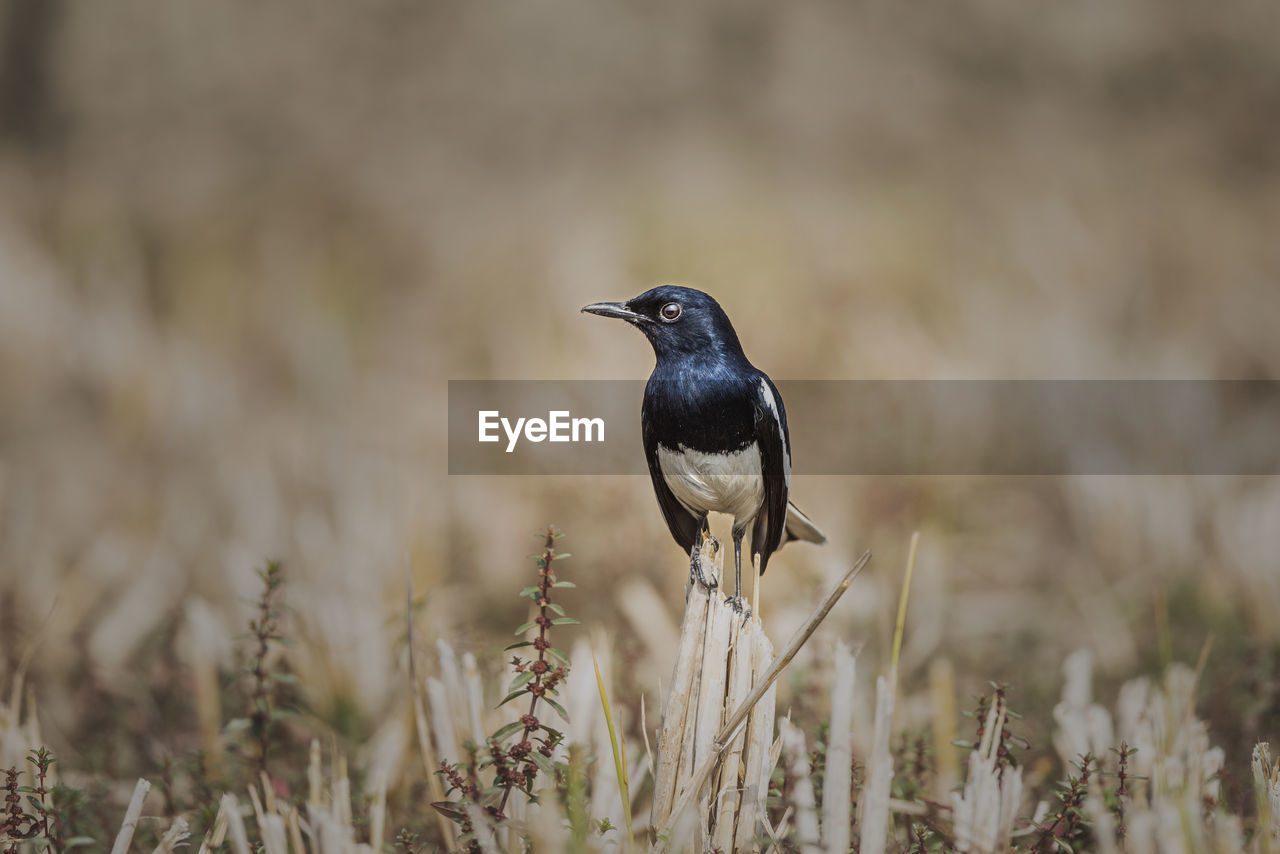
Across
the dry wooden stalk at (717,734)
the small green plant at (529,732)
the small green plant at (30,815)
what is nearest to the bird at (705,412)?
the dry wooden stalk at (717,734)

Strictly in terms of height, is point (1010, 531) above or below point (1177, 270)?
below

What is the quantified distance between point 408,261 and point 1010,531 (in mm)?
6104

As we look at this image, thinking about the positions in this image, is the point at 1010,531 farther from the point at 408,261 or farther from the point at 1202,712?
the point at 408,261

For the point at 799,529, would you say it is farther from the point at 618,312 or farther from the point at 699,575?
the point at 618,312

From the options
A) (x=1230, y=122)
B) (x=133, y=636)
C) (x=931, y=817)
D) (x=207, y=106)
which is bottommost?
(x=931, y=817)

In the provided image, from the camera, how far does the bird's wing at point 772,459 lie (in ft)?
8.87

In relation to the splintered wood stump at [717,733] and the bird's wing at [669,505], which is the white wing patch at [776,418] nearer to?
the bird's wing at [669,505]

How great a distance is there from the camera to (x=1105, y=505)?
514 cm

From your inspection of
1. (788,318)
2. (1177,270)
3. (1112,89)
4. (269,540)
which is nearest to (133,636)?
(269,540)

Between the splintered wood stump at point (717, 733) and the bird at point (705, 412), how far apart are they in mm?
303

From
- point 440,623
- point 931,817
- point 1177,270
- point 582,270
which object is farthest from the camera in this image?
point 1177,270

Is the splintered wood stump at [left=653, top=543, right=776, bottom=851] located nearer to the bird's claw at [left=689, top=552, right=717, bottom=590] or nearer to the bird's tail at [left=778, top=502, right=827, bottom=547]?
the bird's claw at [left=689, top=552, right=717, bottom=590]

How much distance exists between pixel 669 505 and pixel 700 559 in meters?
0.40

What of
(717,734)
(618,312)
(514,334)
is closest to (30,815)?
(717,734)
